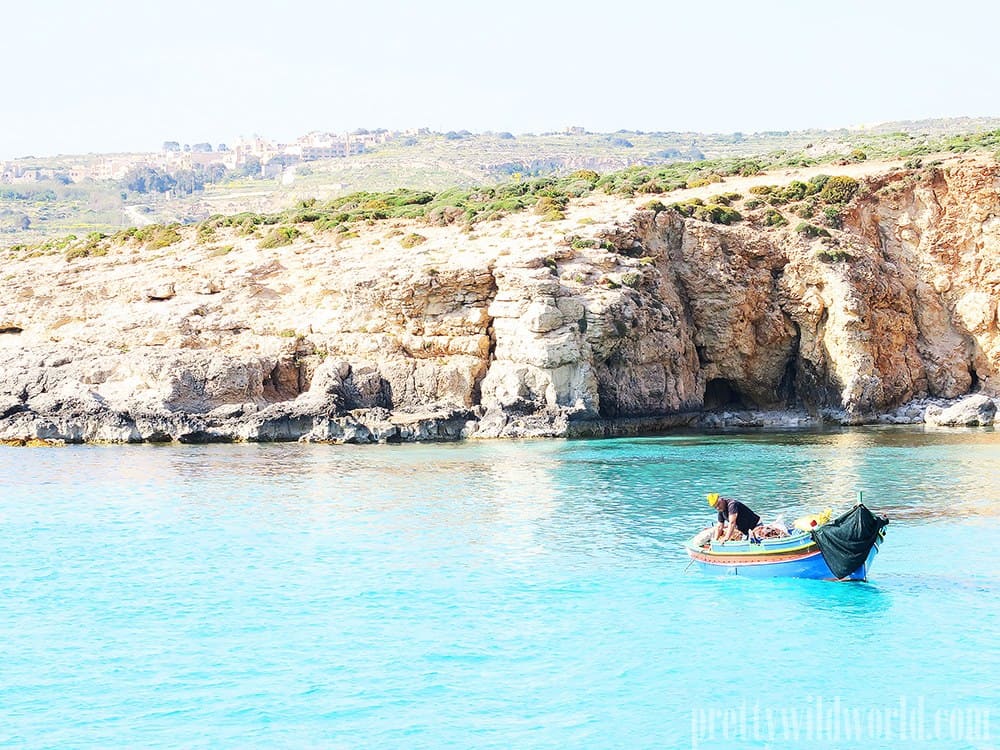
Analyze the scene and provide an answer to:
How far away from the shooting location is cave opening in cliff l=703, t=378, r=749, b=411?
1960 inches

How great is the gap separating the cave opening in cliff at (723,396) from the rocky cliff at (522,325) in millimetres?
104

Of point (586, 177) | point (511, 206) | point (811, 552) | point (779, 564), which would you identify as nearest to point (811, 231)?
point (511, 206)

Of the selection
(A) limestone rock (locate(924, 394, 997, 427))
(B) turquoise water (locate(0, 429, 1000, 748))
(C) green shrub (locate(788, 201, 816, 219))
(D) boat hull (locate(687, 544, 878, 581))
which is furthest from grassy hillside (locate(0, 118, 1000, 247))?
(D) boat hull (locate(687, 544, 878, 581))

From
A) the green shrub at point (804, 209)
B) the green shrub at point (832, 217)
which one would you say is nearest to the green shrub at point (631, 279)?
the green shrub at point (804, 209)

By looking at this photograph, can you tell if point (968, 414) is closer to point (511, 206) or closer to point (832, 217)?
point (832, 217)

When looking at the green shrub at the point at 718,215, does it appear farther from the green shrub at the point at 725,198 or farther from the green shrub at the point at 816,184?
the green shrub at the point at 816,184

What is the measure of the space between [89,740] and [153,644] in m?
3.39

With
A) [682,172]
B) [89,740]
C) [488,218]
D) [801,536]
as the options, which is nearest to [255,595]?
[89,740]

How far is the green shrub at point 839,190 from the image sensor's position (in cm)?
5084

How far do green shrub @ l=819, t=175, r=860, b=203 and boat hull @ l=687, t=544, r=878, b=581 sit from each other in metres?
33.5

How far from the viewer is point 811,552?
63.7 ft

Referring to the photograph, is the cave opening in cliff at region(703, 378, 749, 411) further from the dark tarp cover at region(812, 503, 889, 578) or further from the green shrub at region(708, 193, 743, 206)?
the dark tarp cover at region(812, 503, 889, 578)

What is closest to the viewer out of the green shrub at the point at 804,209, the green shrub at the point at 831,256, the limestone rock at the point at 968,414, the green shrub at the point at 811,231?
the limestone rock at the point at 968,414

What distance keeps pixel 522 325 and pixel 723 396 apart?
12.8m
